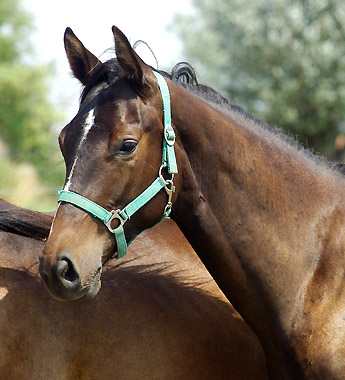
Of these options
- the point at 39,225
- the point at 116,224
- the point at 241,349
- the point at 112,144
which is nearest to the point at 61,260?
the point at 116,224

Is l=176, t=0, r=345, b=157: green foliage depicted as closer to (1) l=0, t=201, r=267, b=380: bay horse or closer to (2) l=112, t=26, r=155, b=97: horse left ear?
(1) l=0, t=201, r=267, b=380: bay horse

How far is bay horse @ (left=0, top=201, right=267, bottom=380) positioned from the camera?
3230 mm

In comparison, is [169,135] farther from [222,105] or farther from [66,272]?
[66,272]

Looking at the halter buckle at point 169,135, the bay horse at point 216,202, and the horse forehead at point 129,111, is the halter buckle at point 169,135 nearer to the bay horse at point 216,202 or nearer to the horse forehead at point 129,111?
the bay horse at point 216,202

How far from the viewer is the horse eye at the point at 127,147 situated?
2.94 metres

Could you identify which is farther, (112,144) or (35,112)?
(35,112)

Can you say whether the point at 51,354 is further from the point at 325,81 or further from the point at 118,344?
the point at 325,81

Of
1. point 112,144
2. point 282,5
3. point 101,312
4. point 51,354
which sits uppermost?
point 282,5

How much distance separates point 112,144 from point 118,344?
128 cm

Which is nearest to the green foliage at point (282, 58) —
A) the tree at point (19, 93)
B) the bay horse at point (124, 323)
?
the tree at point (19, 93)

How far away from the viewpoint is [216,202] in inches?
130

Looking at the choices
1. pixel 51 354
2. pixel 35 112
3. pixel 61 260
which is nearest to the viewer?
pixel 61 260

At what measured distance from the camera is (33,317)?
3.26m

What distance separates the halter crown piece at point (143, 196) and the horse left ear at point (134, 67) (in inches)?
4.0
